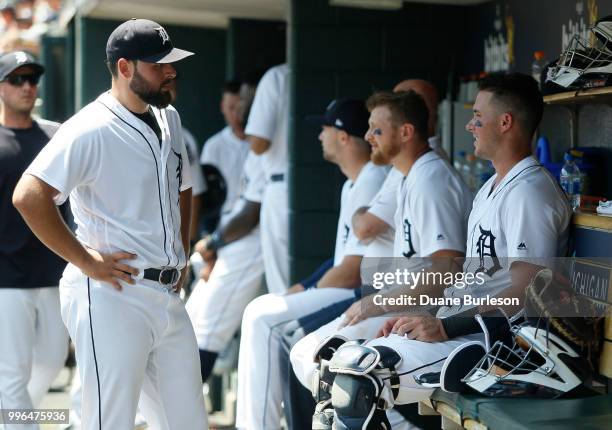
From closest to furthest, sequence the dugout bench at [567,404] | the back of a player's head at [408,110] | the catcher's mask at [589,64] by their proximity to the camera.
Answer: the dugout bench at [567,404], the catcher's mask at [589,64], the back of a player's head at [408,110]

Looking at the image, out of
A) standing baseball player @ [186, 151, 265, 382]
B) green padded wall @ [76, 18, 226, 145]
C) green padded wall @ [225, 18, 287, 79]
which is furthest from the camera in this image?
green padded wall @ [76, 18, 226, 145]

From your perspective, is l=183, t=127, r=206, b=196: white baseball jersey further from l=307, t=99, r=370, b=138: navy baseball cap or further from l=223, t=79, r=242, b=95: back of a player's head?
l=307, t=99, r=370, b=138: navy baseball cap

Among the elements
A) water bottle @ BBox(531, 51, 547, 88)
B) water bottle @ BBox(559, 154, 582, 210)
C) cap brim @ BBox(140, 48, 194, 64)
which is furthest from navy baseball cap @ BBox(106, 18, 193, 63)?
water bottle @ BBox(531, 51, 547, 88)

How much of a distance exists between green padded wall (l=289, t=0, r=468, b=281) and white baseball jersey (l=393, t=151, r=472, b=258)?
1.45 meters

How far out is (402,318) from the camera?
3254mm

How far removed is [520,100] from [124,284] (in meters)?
1.38

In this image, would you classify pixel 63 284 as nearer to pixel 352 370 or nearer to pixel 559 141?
pixel 352 370

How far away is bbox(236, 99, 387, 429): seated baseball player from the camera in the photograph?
13.1 feet

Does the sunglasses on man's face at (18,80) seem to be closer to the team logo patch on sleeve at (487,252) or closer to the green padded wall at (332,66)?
the green padded wall at (332,66)

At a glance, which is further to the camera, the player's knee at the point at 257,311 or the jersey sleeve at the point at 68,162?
the player's knee at the point at 257,311

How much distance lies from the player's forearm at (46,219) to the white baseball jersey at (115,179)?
0.04 meters

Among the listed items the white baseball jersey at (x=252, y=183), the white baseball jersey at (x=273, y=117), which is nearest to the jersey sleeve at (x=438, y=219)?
the white baseball jersey at (x=273, y=117)

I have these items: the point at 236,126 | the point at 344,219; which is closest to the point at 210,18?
the point at 236,126

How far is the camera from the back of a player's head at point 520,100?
10.5ft
